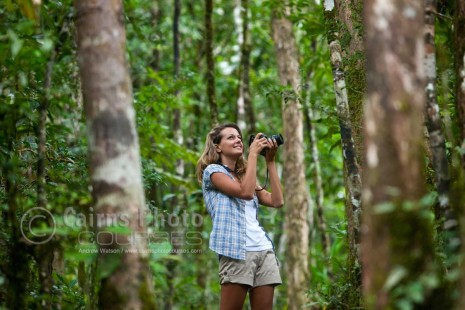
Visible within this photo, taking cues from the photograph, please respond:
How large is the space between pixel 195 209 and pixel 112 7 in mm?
6586

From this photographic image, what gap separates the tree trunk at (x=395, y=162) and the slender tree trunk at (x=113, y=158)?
1172 millimetres

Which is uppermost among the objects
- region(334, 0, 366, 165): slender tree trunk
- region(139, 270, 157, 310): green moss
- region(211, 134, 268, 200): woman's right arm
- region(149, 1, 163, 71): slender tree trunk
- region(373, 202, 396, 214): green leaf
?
region(149, 1, 163, 71): slender tree trunk

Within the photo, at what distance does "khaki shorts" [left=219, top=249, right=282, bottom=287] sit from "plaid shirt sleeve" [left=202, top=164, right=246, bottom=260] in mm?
75

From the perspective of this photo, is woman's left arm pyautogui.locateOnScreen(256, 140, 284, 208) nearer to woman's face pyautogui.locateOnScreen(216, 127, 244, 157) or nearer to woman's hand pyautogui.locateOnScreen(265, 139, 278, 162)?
woman's hand pyautogui.locateOnScreen(265, 139, 278, 162)

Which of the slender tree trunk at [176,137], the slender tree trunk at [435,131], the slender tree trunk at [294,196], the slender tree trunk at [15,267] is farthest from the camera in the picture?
the slender tree trunk at [176,137]

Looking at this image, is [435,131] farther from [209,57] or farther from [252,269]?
[209,57]

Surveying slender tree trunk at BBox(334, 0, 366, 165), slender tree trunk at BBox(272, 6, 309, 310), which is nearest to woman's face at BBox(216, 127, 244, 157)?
slender tree trunk at BBox(334, 0, 366, 165)

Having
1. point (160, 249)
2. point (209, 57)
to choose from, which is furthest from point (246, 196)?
point (209, 57)

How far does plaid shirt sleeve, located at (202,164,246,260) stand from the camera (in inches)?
181

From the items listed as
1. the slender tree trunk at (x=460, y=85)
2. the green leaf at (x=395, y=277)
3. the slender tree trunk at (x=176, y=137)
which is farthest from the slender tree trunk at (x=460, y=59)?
the slender tree trunk at (x=176, y=137)

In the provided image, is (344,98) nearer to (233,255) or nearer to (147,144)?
(233,255)

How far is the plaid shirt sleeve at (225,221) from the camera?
4602 millimetres

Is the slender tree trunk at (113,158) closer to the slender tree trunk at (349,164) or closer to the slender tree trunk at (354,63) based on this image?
the slender tree trunk at (349,164)

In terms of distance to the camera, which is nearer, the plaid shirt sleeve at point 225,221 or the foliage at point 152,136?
the foliage at point 152,136
